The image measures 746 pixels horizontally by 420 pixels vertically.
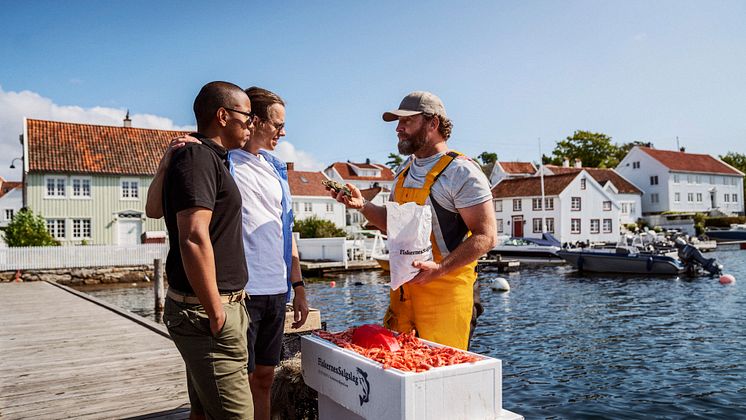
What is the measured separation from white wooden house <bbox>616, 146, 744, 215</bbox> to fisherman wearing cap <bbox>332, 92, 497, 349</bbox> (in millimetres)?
69160

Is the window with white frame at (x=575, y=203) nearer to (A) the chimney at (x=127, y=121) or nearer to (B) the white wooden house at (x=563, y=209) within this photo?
(B) the white wooden house at (x=563, y=209)

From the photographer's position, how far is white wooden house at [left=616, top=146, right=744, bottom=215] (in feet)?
213

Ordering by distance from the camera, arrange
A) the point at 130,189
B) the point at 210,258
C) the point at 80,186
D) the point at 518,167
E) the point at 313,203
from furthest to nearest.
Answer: the point at 518,167 < the point at 313,203 < the point at 130,189 < the point at 80,186 < the point at 210,258

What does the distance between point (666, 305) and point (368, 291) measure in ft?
37.0

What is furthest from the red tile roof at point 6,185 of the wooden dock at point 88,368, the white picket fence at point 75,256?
the wooden dock at point 88,368

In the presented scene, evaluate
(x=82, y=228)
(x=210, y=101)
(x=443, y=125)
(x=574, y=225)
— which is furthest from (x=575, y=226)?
(x=210, y=101)

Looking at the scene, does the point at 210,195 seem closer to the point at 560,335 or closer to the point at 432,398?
the point at 432,398

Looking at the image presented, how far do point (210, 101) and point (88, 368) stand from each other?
220 inches

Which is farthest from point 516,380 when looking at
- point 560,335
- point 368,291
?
point 368,291

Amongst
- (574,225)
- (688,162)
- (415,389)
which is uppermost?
(688,162)

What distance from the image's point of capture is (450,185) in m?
3.42

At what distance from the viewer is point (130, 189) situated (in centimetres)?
3453

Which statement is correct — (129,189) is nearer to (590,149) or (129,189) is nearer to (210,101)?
(210,101)

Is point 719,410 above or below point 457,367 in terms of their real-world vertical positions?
below
